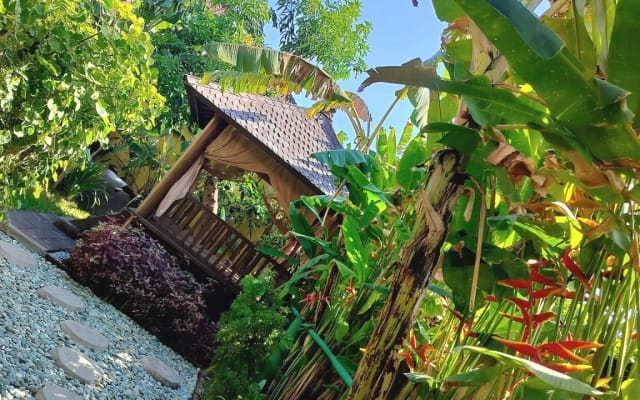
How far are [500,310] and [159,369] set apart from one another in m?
3.00

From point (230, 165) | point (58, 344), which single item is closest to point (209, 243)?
point (230, 165)

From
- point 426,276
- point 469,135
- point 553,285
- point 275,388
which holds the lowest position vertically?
point 275,388

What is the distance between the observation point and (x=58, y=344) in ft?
10.3

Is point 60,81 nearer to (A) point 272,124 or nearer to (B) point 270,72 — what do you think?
(B) point 270,72

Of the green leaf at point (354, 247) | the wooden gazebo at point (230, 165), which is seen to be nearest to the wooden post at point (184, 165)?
the wooden gazebo at point (230, 165)

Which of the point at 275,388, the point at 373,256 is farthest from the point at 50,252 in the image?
the point at 373,256

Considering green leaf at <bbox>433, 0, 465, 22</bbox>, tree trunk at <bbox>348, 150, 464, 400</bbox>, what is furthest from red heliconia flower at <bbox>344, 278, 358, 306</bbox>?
green leaf at <bbox>433, 0, 465, 22</bbox>

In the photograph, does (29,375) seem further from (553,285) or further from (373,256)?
(553,285)

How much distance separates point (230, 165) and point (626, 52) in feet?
18.5

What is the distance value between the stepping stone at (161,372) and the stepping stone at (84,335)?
0.32 meters

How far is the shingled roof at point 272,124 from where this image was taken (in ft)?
18.6

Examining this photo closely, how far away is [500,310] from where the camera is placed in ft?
4.06

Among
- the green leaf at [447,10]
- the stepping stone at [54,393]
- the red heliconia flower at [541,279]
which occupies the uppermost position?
the green leaf at [447,10]

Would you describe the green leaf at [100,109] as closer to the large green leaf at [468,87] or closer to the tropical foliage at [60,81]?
the tropical foliage at [60,81]
